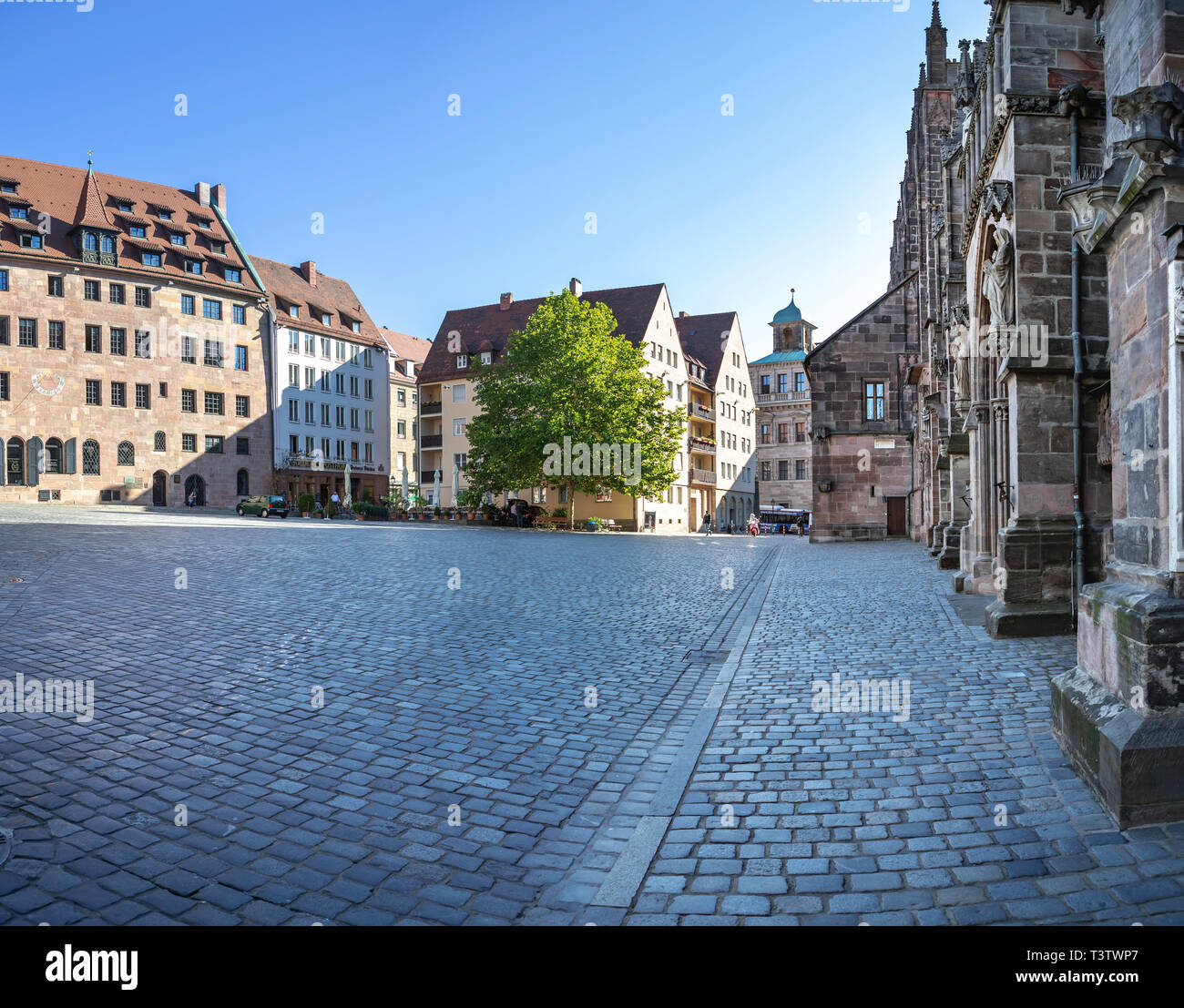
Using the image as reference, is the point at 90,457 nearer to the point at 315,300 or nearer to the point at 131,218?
the point at 131,218

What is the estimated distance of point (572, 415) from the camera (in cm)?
4150

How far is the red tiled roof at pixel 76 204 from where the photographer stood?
2068 inches

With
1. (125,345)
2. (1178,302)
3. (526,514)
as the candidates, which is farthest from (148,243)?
(1178,302)

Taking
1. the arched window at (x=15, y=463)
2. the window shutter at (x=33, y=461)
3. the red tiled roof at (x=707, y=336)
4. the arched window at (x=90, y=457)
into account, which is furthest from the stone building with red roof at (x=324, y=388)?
the red tiled roof at (x=707, y=336)

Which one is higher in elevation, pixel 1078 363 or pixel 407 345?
pixel 407 345

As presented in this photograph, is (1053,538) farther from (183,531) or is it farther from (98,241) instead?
(98,241)

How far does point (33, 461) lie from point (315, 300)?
24.7 m

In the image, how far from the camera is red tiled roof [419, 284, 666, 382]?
62031 mm

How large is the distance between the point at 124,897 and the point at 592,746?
292 centimetres

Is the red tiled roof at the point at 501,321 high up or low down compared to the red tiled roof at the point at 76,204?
down

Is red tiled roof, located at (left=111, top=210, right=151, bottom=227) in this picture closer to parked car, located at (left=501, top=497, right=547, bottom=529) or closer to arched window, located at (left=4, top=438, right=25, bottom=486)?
arched window, located at (left=4, top=438, right=25, bottom=486)

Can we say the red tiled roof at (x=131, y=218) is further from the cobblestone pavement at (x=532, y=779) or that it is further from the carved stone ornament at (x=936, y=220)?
the cobblestone pavement at (x=532, y=779)

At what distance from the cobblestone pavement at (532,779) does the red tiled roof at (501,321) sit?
53.6m

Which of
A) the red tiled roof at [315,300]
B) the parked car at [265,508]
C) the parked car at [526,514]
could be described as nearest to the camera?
the parked car at [265,508]
